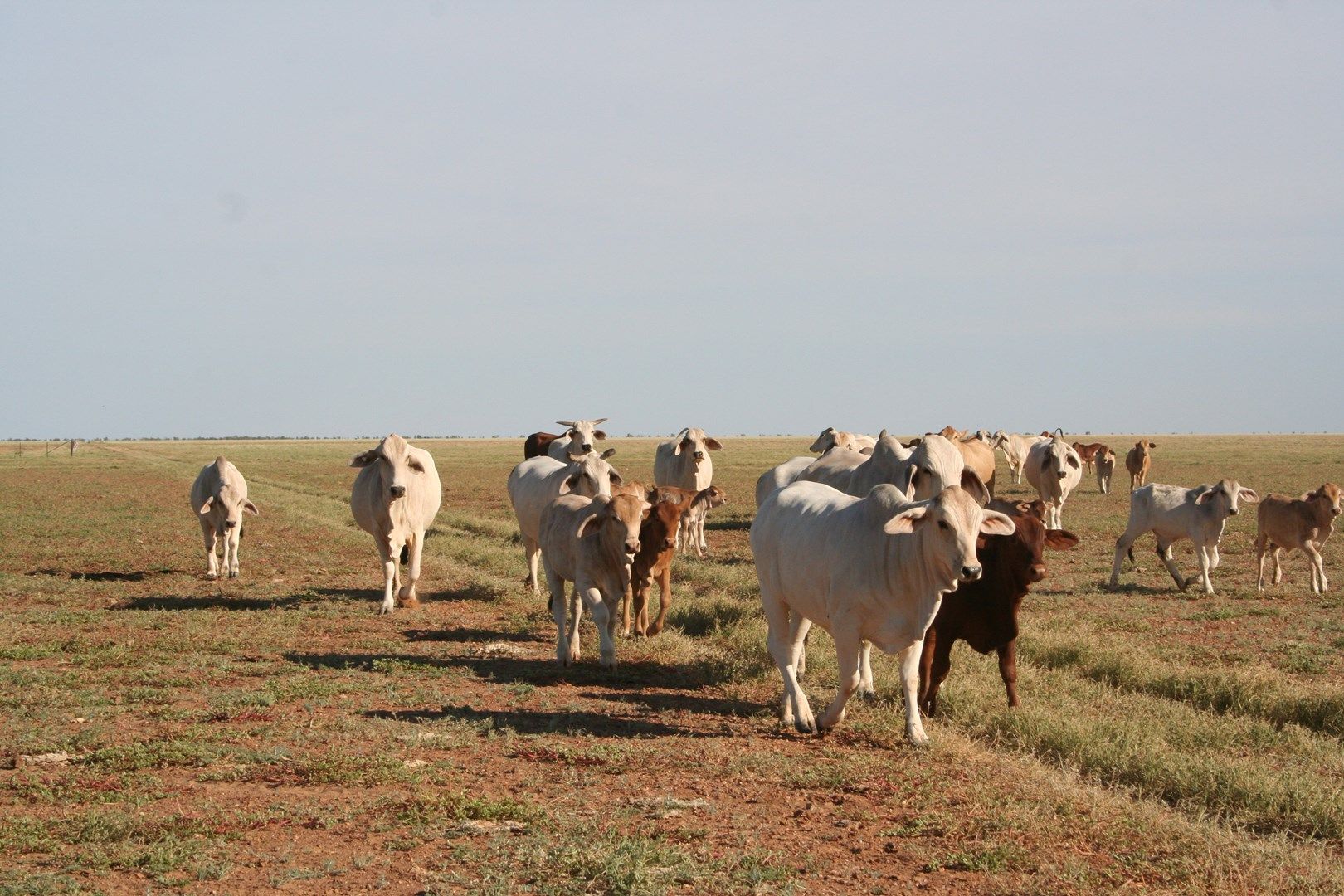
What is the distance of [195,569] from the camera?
66.1ft

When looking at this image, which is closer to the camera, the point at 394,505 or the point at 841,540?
the point at 841,540

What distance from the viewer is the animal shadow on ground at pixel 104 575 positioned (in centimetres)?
1892

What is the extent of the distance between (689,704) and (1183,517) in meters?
10.9

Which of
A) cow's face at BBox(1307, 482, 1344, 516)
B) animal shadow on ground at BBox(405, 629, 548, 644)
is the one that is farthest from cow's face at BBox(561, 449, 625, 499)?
cow's face at BBox(1307, 482, 1344, 516)

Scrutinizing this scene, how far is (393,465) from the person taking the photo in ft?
52.9

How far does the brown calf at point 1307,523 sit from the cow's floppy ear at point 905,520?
11.8 m

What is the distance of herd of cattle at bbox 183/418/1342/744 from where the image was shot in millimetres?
8555

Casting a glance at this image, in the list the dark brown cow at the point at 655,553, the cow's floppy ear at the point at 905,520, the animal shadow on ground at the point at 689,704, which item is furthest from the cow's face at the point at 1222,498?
the cow's floppy ear at the point at 905,520

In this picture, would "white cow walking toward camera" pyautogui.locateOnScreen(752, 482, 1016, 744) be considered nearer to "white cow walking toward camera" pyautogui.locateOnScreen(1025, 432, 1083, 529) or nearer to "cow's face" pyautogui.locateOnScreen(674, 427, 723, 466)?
"cow's face" pyautogui.locateOnScreen(674, 427, 723, 466)

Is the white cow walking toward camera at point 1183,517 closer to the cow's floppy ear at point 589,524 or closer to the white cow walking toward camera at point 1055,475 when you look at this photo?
the white cow walking toward camera at point 1055,475

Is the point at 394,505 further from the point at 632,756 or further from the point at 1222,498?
the point at 1222,498

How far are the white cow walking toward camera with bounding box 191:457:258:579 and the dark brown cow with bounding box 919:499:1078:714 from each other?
12.5 m

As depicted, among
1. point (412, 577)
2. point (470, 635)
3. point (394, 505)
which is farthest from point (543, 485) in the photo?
point (470, 635)

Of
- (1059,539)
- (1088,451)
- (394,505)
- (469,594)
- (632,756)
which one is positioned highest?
(1088,451)
